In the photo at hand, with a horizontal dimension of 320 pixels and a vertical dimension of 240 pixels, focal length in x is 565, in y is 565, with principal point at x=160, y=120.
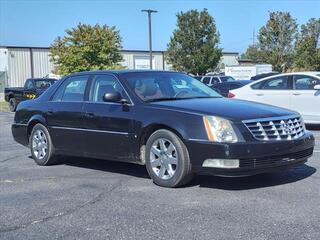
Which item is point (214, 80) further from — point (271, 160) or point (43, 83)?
point (271, 160)

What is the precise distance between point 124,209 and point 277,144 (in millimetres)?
1953

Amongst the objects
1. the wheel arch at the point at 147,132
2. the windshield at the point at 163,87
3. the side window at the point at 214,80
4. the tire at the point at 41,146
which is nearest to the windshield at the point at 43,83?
the side window at the point at 214,80

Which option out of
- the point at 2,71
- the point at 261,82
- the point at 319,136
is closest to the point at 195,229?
the point at 319,136

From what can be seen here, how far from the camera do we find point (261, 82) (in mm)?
14789

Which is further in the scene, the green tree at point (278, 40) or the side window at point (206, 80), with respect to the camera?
the green tree at point (278, 40)

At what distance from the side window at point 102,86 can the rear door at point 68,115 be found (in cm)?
19

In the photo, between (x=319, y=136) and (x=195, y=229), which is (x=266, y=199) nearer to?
(x=195, y=229)

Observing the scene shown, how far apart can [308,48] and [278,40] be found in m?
3.44

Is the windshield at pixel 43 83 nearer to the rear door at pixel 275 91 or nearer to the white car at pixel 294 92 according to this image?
the rear door at pixel 275 91

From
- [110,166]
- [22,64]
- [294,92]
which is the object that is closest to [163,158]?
[110,166]

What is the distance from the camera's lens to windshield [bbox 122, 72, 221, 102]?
25.1 feet

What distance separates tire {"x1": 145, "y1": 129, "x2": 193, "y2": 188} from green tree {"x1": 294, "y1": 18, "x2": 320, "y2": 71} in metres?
43.8

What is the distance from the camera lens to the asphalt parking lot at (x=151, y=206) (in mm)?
5148

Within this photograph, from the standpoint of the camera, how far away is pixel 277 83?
47.4ft
